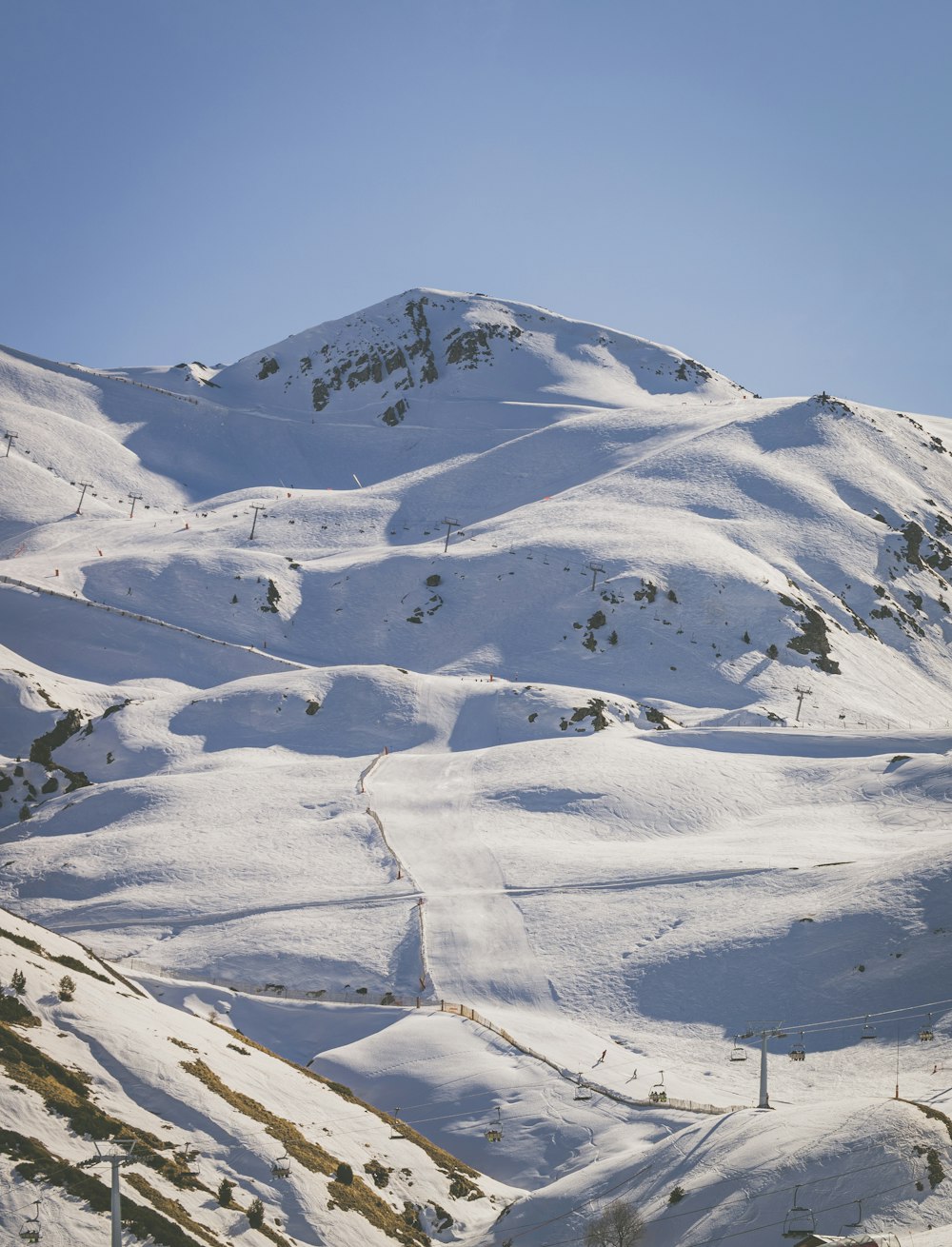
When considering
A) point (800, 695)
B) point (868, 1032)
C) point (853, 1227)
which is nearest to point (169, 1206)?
point (853, 1227)

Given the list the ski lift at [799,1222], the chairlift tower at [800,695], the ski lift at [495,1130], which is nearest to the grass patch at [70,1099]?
the ski lift at [495,1130]

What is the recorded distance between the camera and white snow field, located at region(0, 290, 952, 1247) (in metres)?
40.7

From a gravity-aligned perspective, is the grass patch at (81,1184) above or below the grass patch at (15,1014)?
below

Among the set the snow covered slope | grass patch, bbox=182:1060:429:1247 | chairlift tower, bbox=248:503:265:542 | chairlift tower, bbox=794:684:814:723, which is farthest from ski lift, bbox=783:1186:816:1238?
chairlift tower, bbox=248:503:265:542

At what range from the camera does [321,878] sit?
225 feet

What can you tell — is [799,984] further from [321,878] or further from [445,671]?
[445,671]

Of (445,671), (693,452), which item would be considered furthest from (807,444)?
(445,671)

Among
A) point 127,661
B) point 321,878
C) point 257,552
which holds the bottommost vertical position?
point 321,878

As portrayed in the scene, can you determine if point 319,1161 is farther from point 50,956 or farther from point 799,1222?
point 799,1222

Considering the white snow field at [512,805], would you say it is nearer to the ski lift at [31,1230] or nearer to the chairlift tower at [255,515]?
the ski lift at [31,1230]

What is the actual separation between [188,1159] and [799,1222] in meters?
18.8

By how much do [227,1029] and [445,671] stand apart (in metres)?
56.1

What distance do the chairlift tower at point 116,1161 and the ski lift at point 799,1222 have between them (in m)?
18.9

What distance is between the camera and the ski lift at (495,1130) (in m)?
47.3
